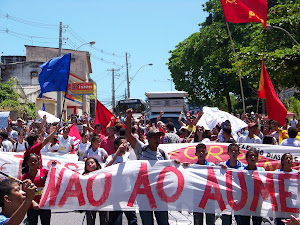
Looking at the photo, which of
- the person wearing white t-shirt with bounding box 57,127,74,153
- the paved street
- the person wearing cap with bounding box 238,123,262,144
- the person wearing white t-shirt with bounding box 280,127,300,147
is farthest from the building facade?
the person wearing white t-shirt with bounding box 280,127,300,147

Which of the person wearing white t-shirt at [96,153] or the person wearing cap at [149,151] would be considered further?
the person wearing white t-shirt at [96,153]

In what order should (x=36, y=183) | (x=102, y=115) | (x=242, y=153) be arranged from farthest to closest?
(x=102, y=115), (x=242, y=153), (x=36, y=183)

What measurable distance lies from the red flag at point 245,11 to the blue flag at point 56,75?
450 cm

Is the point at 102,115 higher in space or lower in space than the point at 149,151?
higher

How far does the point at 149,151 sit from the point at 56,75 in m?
7.02

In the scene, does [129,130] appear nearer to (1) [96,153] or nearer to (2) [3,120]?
(1) [96,153]

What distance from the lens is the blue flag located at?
1333 cm

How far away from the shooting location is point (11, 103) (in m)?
38.9

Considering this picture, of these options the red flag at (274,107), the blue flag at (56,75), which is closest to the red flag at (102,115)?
the blue flag at (56,75)

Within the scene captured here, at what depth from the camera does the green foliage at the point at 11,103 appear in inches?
1494

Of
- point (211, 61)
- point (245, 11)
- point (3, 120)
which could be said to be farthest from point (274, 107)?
point (211, 61)

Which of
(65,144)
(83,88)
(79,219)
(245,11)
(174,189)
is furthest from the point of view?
(83,88)

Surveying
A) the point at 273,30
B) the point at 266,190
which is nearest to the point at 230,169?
the point at 266,190

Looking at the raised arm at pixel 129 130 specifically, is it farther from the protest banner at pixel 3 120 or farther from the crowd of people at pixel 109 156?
the protest banner at pixel 3 120
